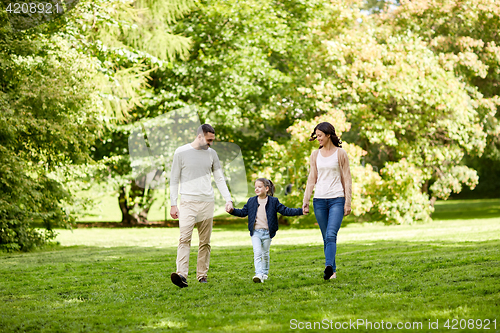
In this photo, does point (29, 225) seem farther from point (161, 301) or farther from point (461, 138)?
point (461, 138)

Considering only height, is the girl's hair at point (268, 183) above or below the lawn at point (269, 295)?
above

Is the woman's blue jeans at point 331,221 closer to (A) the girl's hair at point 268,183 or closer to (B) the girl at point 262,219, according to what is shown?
(B) the girl at point 262,219

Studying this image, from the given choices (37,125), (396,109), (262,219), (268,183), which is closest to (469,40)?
(396,109)

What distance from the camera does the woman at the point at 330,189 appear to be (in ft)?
21.4

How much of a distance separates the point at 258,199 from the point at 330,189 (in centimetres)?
92

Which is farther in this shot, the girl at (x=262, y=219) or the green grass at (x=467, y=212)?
the green grass at (x=467, y=212)

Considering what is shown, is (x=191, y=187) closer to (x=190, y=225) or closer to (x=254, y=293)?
(x=190, y=225)

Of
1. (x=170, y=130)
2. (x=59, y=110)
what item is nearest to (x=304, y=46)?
(x=170, y=130)

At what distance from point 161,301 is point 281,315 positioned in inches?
60.6

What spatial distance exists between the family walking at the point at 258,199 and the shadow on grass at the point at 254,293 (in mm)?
347

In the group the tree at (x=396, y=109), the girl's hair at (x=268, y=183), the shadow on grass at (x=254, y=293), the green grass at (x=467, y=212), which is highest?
the tree at (x=396, y=109)

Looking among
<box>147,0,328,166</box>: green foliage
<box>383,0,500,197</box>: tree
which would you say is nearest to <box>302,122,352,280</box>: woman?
<box>147,0,328,166</box>: green foliage

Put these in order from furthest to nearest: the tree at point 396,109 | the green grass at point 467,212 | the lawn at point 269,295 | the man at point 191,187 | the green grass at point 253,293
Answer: the green grass at point 467,212 → the tree at point 396,109 → the man at point 191,187 → the green grass at point 253,293 → the lawn at point 269,295

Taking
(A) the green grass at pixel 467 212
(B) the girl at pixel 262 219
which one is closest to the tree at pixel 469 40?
(A) the green grass at pixel 467 212
